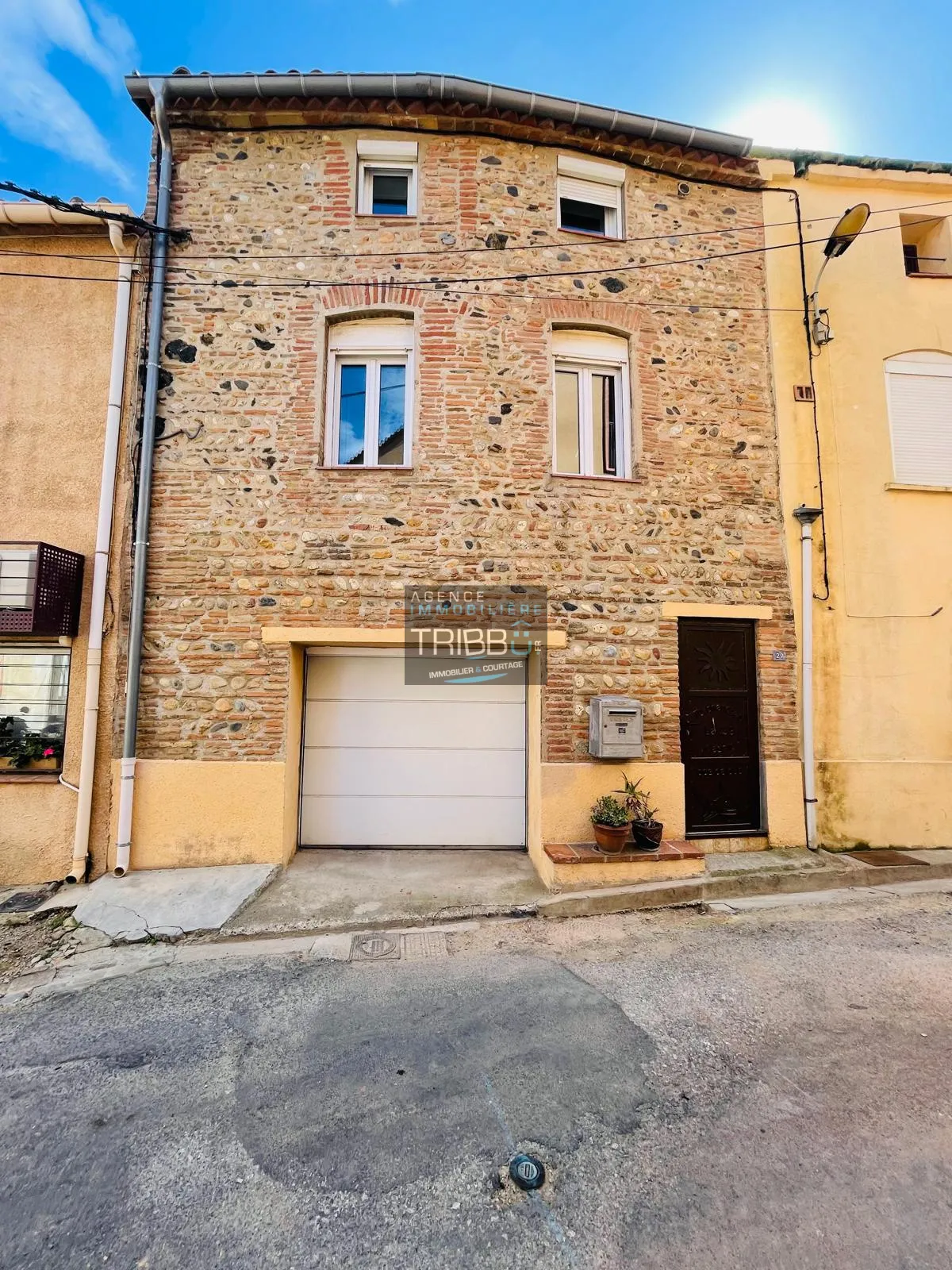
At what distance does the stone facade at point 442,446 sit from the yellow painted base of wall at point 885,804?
0.85 m

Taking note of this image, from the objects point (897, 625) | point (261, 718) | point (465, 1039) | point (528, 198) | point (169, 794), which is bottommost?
point (465, 1039)

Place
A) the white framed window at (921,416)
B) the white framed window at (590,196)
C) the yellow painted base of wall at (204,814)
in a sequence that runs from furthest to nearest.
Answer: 1. the white framed window at (921,416)
2. the white framed window at (590,196)
3. the yellow painted base of wall at (204,814)

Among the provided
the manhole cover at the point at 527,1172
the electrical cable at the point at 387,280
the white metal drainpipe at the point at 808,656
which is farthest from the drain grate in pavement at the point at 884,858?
the electrical cable at the point at 387,280

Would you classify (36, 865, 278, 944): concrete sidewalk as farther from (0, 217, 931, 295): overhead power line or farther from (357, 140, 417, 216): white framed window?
(357, 140, 417, 216): white framed window

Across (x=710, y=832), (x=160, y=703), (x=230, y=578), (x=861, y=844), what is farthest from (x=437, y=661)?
(x=861, y=844)

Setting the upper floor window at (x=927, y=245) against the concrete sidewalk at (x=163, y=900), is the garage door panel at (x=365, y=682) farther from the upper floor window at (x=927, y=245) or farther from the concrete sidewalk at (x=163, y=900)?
the upper floor window at (x=927, y=245)

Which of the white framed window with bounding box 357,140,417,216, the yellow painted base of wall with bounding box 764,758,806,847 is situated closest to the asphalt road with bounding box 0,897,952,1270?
the yellow painted base of wall with bounding box 764,758,806,847

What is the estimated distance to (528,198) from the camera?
20.3 ft

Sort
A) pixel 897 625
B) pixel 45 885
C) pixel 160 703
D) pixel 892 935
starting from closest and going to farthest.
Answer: pixel 892 935 < pixel 45 885 < pixel 160 703 < pixel 897 625

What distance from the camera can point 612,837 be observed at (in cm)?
502

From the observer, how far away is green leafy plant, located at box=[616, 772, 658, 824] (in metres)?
5.29

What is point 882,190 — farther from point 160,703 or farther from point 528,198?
point 160,703

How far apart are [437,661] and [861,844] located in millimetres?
5091

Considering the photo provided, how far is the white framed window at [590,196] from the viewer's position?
6.40 metres
